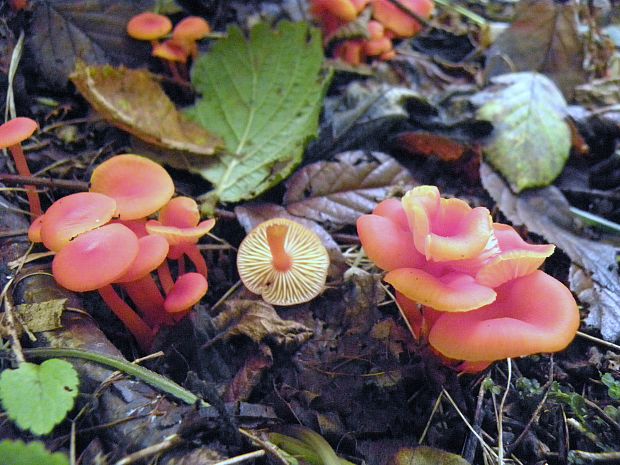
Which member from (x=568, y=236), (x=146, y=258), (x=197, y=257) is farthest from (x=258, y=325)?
(x=568, y=236)

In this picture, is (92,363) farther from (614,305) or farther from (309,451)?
(614,305)

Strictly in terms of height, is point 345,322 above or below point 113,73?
below

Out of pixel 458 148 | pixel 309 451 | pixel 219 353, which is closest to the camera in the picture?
pixel 309 451

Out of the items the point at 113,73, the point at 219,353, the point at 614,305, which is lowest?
the point at 219,353

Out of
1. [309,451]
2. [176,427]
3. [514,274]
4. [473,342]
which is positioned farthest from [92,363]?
[514,274]

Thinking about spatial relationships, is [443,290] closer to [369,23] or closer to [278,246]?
[278,246]
